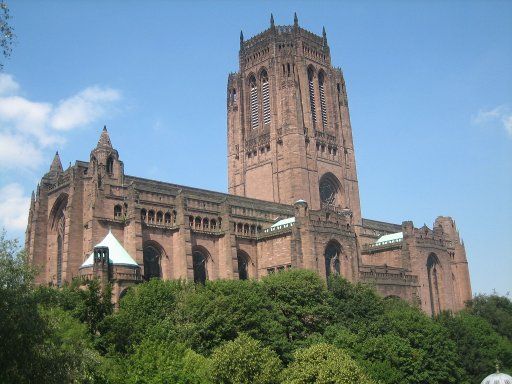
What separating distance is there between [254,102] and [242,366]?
194 ft

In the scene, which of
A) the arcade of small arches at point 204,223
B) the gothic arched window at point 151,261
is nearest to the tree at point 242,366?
the gothic arched window at point 151,261

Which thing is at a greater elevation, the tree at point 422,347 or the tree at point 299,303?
the tree at point 299,303

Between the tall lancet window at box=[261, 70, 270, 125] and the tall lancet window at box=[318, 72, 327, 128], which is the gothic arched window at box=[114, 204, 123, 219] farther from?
the tall lancet window at box=[318, 72, 327, 128]

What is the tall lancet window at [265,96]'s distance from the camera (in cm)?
8788

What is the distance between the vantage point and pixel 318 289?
5284cm

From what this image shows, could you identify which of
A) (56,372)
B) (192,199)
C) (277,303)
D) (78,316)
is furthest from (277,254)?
(56,372)

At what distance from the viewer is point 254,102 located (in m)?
90.5

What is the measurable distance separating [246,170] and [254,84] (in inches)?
512

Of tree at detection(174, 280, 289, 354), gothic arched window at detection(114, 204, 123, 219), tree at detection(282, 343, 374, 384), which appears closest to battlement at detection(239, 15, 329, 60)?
gothic arched window at detection(114, 204, 123, 219)

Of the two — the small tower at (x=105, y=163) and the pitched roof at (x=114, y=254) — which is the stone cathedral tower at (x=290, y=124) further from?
the pitched roof at (x=114, y=254)

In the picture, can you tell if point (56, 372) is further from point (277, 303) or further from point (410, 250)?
point (410, 250)

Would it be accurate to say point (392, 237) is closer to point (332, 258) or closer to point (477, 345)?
point (332, 258)

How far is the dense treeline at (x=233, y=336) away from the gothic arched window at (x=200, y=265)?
1510 centimetres

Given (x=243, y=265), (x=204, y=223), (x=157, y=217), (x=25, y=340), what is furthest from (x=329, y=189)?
(x=25, y=340)
